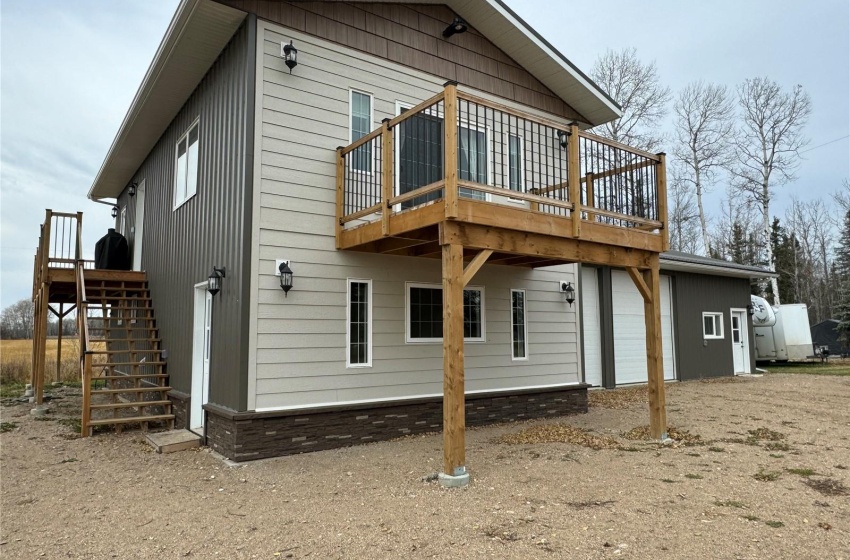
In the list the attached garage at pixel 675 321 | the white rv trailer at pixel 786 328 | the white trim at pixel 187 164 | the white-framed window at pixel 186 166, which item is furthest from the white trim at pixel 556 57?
the white rv trailer at pixel 786 328

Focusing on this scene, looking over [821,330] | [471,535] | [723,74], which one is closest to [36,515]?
[471,535]

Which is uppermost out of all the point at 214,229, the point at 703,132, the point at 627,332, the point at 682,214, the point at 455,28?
the point at 703,132

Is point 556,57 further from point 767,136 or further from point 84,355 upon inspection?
point 767,136

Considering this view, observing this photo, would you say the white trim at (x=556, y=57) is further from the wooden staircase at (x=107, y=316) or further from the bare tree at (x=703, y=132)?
the bare tree at (x=703, y=132)

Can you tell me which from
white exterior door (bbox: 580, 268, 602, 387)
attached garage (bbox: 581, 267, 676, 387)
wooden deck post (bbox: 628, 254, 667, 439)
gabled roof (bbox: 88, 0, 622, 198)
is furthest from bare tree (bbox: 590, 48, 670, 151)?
wooden deck post (bbox: 628, 254, 667, 439)

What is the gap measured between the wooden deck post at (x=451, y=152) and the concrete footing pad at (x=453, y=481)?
239cm

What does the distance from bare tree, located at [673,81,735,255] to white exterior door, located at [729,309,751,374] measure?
32.3 feet

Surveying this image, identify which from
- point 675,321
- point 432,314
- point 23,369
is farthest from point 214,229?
point 23,369

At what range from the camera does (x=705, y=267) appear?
14727 millimetres

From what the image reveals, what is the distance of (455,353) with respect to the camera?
5160 millimetres

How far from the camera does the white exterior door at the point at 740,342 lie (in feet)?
53.2

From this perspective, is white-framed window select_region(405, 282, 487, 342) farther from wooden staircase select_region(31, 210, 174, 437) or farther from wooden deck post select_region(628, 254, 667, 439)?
wooden staircase select_region(31, 210, 174, 437)

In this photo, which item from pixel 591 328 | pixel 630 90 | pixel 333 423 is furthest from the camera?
pixel 630 90

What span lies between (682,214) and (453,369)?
1108 inches
